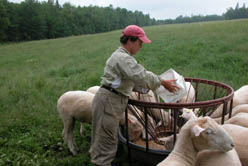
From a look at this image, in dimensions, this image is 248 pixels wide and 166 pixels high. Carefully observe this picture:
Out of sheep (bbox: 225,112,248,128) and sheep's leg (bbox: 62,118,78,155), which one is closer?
sheep (bbox: 225,112,248,128)

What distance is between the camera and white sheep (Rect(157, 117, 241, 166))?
104 inches

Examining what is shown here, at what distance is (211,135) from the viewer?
2664 millimetres

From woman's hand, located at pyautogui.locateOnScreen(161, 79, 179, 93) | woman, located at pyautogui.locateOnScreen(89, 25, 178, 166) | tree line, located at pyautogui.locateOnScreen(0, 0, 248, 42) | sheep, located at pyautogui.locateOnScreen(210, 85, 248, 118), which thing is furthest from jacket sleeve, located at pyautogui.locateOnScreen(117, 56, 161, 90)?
tree line, located at pyautogui.locateOnScreen(0, 0, 248, 42)

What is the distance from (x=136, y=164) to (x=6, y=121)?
339 cm

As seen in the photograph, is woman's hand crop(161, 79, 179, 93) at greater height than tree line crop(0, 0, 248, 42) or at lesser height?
lesser

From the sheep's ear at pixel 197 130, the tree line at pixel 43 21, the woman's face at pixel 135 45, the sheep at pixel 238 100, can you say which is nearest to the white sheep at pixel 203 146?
the sheep's ear at pixel 197 130

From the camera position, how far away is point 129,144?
384cm

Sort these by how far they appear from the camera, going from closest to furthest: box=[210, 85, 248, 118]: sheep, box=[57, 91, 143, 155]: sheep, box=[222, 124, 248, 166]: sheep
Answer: box=[222, 124, 248, 166]: sheep
box=[57, 91, 143, 155]: sheep
box=[210, 85, 248, 118]: sheep

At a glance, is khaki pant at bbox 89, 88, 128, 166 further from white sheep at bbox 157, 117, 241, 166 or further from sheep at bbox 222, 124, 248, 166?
sheep at bbox 222, 124, 248, 166

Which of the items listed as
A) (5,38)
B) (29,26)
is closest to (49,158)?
(5,38)

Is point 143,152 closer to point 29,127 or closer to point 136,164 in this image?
point 136,164

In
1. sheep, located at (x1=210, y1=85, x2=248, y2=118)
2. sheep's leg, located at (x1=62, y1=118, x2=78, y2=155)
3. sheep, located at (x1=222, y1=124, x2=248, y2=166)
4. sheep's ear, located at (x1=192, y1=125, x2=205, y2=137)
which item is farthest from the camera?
sheep, located at (x1=210, y1=85, x2=248, y2=118)

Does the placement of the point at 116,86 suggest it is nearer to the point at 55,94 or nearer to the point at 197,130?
the point at 197,130

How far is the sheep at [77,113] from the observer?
429 centimetres
